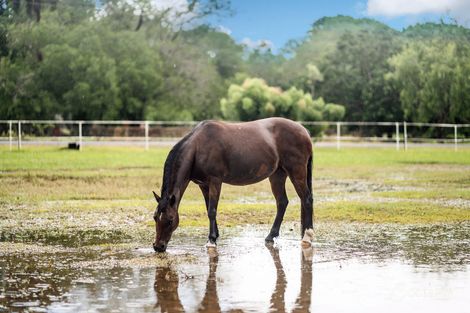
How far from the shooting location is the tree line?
51.7 m

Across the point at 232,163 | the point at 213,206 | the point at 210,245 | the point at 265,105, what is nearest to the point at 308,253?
the point at 210,245

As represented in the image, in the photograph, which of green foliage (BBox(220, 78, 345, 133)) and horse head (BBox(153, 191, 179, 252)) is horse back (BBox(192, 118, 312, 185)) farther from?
green foliage (BBox(220, 78, 345, 133))

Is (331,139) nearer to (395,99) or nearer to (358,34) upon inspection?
(395,99)

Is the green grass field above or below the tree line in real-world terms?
below

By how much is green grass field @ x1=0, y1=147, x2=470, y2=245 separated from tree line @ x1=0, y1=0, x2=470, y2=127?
64.7 ft

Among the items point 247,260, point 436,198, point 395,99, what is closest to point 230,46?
point 395,99

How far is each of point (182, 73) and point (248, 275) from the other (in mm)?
56808

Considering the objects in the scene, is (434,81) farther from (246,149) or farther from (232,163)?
(232,163)

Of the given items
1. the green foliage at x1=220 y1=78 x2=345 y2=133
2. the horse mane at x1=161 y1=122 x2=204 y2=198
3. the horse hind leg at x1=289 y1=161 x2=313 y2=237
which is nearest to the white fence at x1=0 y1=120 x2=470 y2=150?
the green foliage at x1=220 y1=78 x2=345 y2=133

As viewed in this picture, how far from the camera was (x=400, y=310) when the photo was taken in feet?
23.1

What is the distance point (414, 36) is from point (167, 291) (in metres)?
66.2

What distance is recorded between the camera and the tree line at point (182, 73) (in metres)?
51.7

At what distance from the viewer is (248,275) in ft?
28.7

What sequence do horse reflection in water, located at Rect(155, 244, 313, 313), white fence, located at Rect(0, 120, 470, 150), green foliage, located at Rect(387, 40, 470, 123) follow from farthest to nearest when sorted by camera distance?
green foliage, located at Rect(387, 40, 470, 123) < white fence, located at Rect(0, 120, 470, 150) < horse reflection in water, located at Rect(155, 244, 313, 313)
